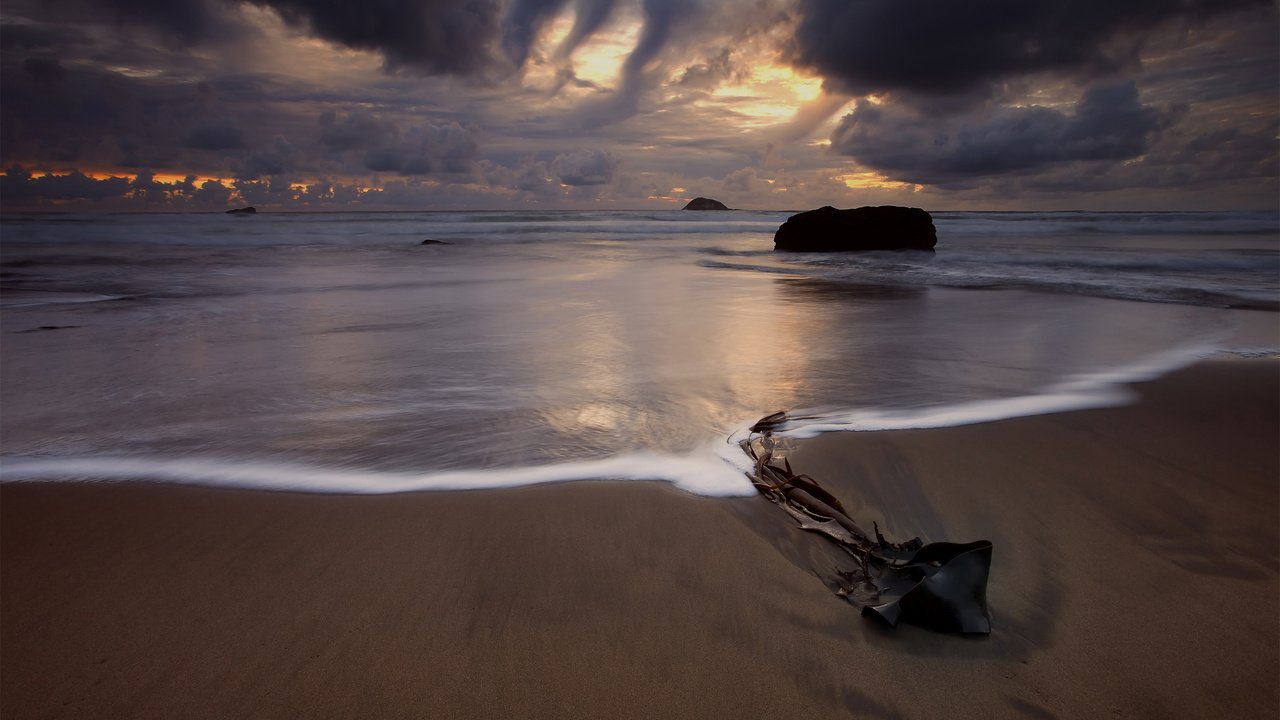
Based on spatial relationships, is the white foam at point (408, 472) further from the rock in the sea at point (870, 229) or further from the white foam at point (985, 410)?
the rock in the sea at point (870, 229)

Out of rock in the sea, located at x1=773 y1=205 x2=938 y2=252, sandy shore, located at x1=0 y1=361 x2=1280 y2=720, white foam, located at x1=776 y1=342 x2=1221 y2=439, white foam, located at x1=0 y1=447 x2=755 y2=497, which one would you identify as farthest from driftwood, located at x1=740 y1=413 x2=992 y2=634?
rock in the sea, located at x1=773 y1=205 x2=938 y2=252

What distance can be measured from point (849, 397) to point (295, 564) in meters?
2.60

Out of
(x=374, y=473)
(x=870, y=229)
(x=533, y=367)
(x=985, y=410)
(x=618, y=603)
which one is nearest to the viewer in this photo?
(x=618, y=603)

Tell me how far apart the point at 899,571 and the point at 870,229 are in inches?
660

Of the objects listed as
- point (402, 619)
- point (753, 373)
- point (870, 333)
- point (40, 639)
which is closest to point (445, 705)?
point (402, 619)

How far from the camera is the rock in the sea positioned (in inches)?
663

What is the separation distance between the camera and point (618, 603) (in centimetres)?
149

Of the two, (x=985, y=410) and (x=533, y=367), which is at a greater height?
(x=985, y=410)

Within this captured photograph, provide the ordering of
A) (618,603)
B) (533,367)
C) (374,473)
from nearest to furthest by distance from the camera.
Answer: (618,603) < (374,473) < (533,367)

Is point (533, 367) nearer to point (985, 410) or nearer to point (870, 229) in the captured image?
point (985, 410)

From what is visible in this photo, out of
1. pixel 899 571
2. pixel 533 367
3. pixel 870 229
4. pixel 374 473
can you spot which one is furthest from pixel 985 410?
pixel 870 229

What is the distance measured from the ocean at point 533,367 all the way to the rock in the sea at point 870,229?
7.33 meters

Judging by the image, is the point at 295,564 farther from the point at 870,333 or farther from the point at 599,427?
the point at 870,333

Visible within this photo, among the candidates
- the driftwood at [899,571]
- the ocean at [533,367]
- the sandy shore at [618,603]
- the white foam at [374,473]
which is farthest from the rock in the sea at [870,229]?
the driftwood at [899,571]
